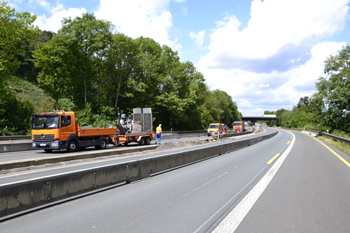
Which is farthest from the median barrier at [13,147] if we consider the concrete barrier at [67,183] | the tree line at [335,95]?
the tree line at [335,95]

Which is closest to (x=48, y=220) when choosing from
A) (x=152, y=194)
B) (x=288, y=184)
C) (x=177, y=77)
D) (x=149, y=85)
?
(x=152, y=194)

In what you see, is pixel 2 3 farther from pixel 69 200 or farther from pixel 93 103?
pixel 69 200

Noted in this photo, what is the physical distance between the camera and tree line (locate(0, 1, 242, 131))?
31.6m

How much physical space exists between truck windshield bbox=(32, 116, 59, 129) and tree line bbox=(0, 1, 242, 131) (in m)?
13.8

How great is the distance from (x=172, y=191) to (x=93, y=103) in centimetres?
3842

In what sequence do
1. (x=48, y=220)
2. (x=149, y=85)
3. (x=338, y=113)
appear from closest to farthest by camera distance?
(x=48, y=220), (x=338, y=113), (x=149, y=85)

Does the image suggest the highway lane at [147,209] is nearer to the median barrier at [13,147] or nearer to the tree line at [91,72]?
the median barrier at [13,147]

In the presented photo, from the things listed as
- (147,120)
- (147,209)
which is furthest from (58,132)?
(147,209)

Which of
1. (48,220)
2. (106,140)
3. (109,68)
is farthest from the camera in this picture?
(109,68)

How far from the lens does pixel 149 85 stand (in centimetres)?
4903

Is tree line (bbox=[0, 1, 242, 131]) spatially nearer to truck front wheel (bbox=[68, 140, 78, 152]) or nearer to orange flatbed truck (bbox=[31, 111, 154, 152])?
orange flatbed truck (bbox=[31, 111, 154, 152])

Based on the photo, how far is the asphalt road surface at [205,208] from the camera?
474 centimetres

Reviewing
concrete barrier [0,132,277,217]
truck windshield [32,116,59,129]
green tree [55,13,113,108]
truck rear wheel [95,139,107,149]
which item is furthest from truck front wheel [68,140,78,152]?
green tree [55,13,113,108]

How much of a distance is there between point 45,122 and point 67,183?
45.5ft
